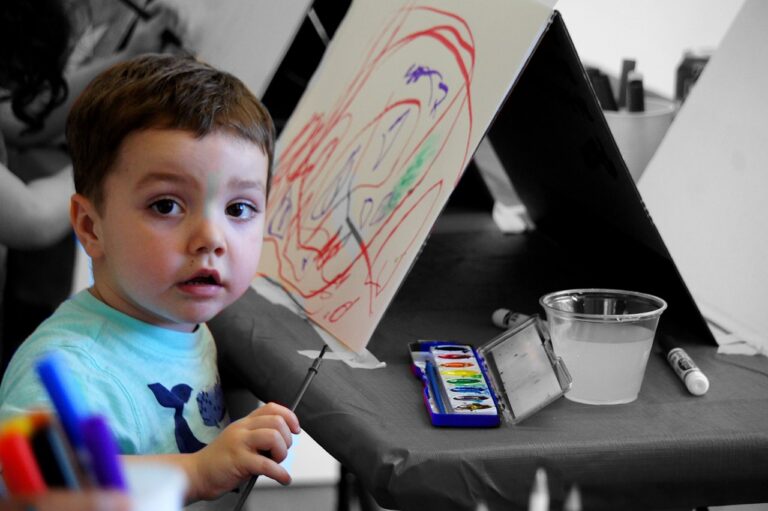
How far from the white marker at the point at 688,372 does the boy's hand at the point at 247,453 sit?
30 centimetres

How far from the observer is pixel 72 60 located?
5.69 ft

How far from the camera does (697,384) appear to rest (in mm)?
774

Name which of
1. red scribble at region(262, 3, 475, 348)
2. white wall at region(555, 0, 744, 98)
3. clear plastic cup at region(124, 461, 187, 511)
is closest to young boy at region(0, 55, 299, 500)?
red scribble at region(262, 3, 475, 348)

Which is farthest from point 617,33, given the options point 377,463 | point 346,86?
point 377,463

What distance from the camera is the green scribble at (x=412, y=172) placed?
0.91m

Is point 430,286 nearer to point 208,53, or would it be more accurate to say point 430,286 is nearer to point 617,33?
point 208,53

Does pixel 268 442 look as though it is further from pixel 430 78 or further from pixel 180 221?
pixel 430 78

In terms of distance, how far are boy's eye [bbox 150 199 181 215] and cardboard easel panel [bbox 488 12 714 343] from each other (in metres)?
0.34

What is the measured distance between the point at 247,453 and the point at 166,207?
0.22 metres

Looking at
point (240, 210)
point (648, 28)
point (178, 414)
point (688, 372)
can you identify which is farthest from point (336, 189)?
point (648, 28)

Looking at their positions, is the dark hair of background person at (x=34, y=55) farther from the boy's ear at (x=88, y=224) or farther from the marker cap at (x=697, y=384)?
the marker cap at (x=697, y=384)

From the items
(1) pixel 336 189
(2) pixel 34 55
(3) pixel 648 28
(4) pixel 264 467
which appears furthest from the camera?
(3) pixel 648 28

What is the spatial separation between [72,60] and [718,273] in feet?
3.93

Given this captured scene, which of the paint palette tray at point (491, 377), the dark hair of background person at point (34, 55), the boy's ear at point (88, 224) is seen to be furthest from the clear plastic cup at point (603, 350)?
the dark hair of background person at point (34, 55)
